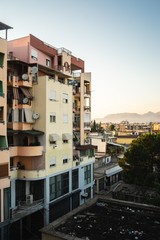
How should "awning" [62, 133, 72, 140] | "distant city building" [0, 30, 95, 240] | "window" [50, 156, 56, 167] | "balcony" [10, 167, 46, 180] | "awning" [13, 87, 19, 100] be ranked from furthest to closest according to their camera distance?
1. "awning" [62, 133, 72, 140]
2. "window" [50, 156, 56, 167]
3. "awning" [13, 87, 19, 100]
4. "balcony" [10, 167, 46, 180]
5. "distant city building" [0, 30, 95, 240]

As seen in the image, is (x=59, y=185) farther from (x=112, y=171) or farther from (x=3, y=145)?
(x=112, y=171)

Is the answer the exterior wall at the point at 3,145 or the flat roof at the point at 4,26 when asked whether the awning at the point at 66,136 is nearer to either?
the exterior wall at the point at 3,145

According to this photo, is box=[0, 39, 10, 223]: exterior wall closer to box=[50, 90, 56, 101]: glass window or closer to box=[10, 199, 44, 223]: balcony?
box=[10, 199, 44, 223]: balcony

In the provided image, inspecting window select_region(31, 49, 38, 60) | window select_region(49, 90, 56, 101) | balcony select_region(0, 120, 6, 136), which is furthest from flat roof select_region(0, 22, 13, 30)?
balcony select_region(0, 120, 6, 136)

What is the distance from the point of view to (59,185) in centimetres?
2855

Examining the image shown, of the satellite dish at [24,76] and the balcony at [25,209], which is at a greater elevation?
the satellite dish at [24,76]

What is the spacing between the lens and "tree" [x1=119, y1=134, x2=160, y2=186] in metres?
35.2

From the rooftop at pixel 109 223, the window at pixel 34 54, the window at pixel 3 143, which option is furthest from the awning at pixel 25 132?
the window at pixel 34 54

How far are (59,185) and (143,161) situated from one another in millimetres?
14027

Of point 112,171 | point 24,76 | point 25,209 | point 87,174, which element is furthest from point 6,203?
point 112,171

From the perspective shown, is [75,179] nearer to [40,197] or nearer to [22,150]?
[40,197]

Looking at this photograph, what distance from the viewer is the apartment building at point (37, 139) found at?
25.3m

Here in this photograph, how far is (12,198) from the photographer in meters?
24.3

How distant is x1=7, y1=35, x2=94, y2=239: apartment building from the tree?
970cm
